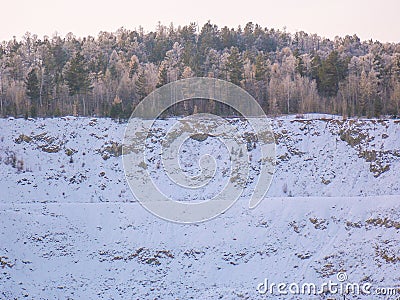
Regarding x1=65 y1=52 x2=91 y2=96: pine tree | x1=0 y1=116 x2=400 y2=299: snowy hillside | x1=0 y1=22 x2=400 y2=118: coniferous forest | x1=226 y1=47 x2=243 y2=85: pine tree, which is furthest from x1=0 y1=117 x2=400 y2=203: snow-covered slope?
x1=226 y1=47 x2=243 y2=85: pine tree

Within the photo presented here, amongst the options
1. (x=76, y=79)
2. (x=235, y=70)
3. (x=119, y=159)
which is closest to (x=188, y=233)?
(x=119, y=159)

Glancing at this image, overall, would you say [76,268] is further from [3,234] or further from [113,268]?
[3,234]

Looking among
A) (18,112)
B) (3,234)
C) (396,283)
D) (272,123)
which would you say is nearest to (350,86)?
(272,123)

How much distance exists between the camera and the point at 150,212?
948 inches

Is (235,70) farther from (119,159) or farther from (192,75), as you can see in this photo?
(119,159)

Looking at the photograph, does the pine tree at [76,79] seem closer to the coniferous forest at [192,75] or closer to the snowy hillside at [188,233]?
the coniferous forest at [192,75]

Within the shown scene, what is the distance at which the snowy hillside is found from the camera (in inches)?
720

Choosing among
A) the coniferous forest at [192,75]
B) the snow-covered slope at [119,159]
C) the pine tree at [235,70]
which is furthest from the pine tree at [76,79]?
the pine tree at [235,70]

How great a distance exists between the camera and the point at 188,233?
22047 millimetres

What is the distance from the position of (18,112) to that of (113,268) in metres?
24.7

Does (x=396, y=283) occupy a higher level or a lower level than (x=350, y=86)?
lower

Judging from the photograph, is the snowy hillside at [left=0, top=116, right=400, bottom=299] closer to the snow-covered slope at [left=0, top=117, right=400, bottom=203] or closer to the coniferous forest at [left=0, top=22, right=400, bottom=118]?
the snow-covered slope at [left=0, top=117, right=400, bottom=203]

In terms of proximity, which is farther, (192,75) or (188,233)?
(192,75)

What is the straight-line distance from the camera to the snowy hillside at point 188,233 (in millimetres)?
18297
